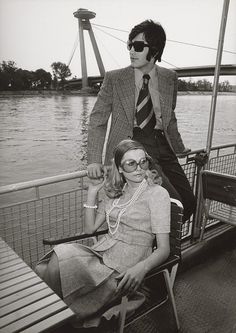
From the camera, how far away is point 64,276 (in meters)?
1.69

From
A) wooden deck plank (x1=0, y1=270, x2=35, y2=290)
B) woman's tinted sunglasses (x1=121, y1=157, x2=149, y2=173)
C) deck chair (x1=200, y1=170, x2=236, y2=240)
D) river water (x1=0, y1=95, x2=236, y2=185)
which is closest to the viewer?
wooden deck plank (x1=0, y1=270, x2=35, y2=290)

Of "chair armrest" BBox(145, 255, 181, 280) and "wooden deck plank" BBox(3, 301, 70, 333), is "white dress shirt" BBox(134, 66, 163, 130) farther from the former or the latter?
"wooden deck plank" BBox(3, 301, 70, 333)

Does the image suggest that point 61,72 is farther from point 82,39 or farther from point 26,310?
point 26,310

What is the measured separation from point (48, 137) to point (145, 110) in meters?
28.8

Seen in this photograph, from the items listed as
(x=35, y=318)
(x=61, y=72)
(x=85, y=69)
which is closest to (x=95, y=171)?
(x=35, y=318)

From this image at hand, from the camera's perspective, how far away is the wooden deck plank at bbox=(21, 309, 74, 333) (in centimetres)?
114

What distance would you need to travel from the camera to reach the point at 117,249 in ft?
6.17

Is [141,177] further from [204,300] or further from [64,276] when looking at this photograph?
[204,300]

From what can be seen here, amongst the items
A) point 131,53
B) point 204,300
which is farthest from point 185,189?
point 131,53

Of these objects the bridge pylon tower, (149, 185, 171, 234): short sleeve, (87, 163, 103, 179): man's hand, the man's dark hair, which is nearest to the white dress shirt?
the man's dark hair

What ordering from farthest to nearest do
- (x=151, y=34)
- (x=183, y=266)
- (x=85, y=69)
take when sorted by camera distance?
(x=85, y=69), (x=183, y=266), (x=151, y=34)

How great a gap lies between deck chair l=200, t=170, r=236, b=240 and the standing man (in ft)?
1.18

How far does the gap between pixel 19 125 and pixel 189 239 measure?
32.3 metres

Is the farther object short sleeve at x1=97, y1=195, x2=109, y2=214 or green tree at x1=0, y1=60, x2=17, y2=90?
green tree at x1=0, y1=60, x2=17, y2=90
